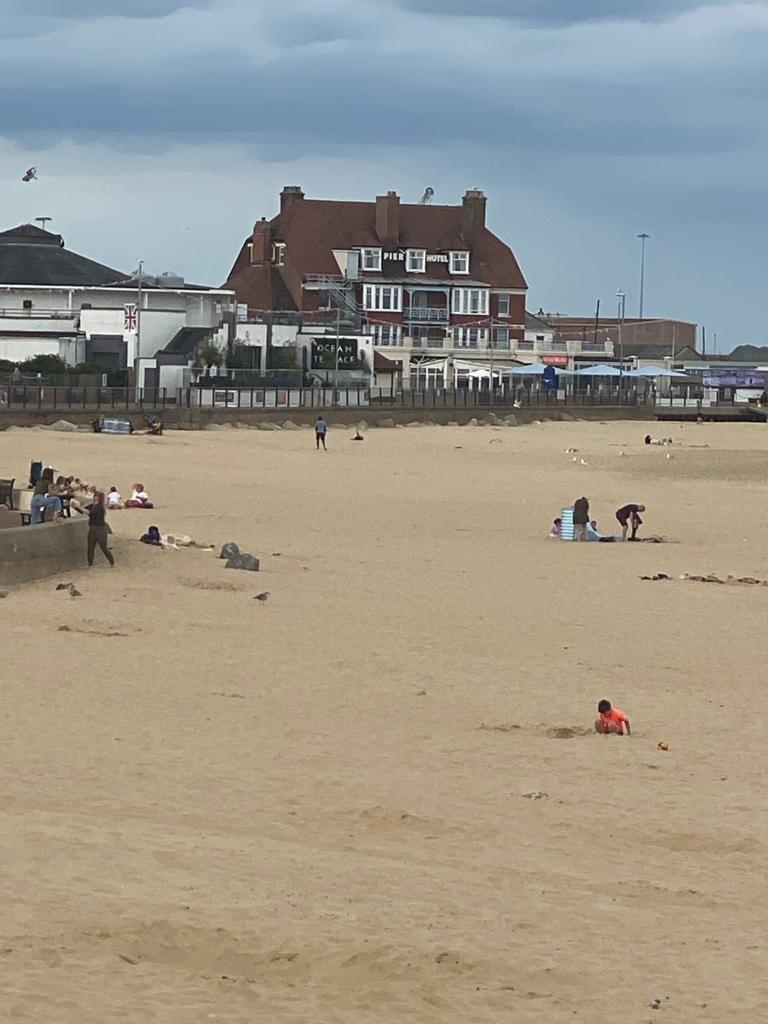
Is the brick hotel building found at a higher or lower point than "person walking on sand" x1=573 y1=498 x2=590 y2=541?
higher

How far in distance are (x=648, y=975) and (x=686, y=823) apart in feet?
9.53

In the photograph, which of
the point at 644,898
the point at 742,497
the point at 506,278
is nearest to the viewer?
the point at 644,898

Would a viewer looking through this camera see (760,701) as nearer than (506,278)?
Yes

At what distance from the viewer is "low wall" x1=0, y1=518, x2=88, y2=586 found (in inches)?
758

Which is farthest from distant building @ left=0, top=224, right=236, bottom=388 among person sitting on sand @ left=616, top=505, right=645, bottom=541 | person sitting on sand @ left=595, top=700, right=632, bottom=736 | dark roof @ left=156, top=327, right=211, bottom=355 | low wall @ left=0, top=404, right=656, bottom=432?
person sitting on sand @ left=595, top=700, right=632, bottom=736

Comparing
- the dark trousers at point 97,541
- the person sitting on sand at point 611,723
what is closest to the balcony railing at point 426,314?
the dark trousers at point 97,541

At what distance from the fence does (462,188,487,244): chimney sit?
19552 mm

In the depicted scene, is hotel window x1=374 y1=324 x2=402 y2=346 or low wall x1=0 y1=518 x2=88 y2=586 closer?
low wall x1=0 y1=518 x2=88 y2=586

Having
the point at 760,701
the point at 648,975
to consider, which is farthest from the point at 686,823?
the point at 760,701

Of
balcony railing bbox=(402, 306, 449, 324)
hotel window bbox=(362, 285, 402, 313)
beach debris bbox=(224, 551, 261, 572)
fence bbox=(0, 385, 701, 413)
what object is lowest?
beach debris bbox=(224, 551, 261, 572)

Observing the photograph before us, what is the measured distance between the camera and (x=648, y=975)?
7.90 m

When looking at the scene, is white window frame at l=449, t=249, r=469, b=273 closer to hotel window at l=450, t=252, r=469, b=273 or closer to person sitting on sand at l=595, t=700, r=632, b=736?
hotel window at l=450, t=252, r=469, b=273

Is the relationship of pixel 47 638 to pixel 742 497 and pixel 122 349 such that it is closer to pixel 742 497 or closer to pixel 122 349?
pixel 742 497

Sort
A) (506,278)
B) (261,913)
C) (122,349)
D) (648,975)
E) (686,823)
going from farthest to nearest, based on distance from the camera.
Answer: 1. (506,278)
2. (122,349)
3. (686,823)
4. (261,913)
5. (648,975)
